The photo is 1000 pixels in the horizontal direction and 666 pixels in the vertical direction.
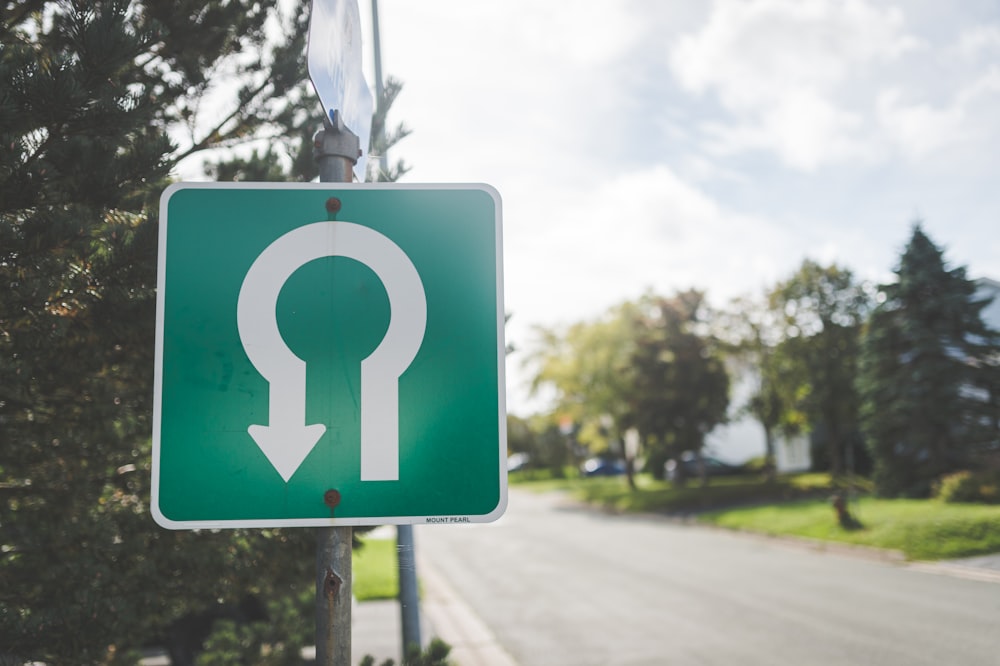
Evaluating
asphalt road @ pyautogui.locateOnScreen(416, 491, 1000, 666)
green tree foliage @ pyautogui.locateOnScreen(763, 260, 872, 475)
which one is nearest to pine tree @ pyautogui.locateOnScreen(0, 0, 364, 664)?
asphalt road @ pyautogui.locateOnScreen(416, 491, 1000, 666)

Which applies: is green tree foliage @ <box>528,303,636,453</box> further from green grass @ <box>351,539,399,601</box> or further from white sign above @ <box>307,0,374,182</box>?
white sign above @ <box>307,0,374,182</box>

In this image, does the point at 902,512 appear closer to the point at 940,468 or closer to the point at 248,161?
the point at 940,468

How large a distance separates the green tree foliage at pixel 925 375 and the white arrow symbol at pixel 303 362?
2394 centimetres

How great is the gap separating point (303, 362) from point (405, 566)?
2.19m

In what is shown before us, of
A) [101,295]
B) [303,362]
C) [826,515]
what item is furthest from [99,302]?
[826,515]

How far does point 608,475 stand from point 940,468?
30184 mm

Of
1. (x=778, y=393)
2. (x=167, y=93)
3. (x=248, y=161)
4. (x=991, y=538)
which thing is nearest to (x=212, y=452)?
(x=167, y=93)

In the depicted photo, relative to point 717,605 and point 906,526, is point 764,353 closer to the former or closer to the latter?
point 906,526

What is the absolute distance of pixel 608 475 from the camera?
168 feet

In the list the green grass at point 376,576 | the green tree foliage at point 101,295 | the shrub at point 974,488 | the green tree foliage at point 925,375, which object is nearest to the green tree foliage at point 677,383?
the green tree foliage at point 925,375

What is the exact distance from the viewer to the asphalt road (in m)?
7.86

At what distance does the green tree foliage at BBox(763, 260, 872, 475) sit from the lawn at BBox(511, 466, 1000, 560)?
3.20 meters

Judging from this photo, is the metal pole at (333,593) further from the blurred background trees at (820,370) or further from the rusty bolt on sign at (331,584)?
the blurred background trees at (820,370)

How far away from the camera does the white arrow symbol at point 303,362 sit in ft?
5.55
